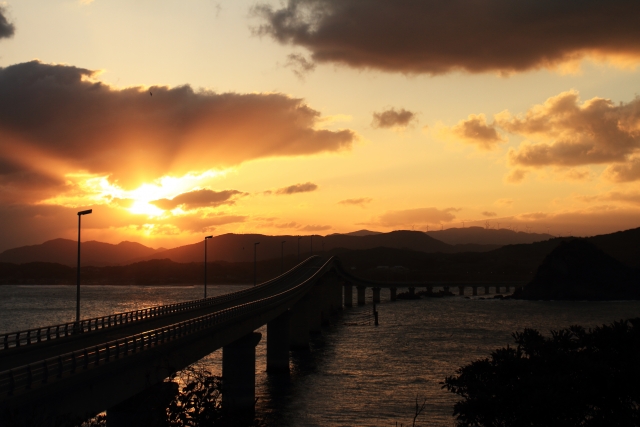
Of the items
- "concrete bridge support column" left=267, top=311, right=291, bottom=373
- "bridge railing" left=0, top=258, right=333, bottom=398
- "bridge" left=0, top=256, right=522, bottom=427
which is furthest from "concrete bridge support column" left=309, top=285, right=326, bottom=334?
"bridge railing" left=0, top=258, right=333, bottom=398

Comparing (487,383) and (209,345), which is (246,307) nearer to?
(209,345)

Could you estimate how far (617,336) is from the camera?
34.9 meters

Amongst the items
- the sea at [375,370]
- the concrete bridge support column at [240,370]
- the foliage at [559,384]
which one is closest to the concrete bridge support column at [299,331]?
the sea at [375,370]

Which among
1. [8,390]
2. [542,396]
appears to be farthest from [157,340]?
[542,396]

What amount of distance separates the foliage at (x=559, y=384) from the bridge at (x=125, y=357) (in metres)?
11.9

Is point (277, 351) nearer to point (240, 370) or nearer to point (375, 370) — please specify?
point (375, 370)

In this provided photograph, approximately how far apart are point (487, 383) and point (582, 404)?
427cm

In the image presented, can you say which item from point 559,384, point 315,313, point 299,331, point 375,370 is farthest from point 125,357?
point 315,313

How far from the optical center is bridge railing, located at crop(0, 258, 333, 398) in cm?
2344

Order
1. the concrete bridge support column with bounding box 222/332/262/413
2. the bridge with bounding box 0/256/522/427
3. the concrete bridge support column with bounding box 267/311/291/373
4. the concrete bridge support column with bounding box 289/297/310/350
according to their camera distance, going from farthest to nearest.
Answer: the concrete bridge support column with bounding box 289/297/310/350 → the concrete bridge support column with bounding box 267/311/291/373 → the concrete bridge support column with bounding box 222/332/262/413 → the bridge with bounding box 0/256/522/427

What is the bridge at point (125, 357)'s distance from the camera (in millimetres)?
24156

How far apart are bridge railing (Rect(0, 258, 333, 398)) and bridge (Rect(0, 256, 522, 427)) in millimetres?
37

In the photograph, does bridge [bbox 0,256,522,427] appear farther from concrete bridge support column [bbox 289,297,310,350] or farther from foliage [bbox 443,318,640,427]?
concrete bridge support column [bbox 289,297,310,350]

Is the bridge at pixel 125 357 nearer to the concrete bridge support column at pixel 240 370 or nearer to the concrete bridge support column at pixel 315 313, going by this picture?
Result: the concrete bridge support column at pixel 240 370
